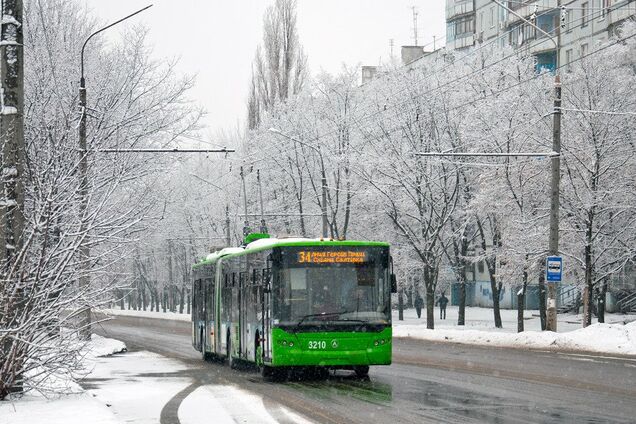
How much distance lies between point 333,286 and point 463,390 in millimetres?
A: 4089

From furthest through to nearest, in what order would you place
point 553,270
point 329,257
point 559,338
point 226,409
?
point 553,270 → point 559,338 → point 329,257 → point 226,409

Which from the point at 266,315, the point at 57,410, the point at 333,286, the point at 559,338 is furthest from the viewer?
the point at 559,338

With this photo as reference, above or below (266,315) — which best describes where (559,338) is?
below

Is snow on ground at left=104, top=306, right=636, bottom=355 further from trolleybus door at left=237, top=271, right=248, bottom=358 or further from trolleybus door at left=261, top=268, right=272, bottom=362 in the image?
trolleybus door at left=261, top=268, right=272, bottom=362

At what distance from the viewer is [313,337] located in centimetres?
2097

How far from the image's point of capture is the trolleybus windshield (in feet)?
69.5

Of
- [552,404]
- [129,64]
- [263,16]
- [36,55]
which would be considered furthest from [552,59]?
[552,404]

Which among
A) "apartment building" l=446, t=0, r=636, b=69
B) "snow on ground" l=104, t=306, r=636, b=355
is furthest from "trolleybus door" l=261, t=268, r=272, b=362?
"apartment building" l=446, t=0, r=636, b=69

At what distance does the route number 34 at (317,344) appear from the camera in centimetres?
2091

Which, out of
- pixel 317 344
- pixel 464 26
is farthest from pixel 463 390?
pixel 464 26

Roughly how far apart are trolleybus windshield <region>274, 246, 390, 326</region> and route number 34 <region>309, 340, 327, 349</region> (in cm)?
37

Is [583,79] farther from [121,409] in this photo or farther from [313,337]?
[121,409]

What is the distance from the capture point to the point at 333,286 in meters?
21.4

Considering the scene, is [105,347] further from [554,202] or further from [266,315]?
[266,315]
